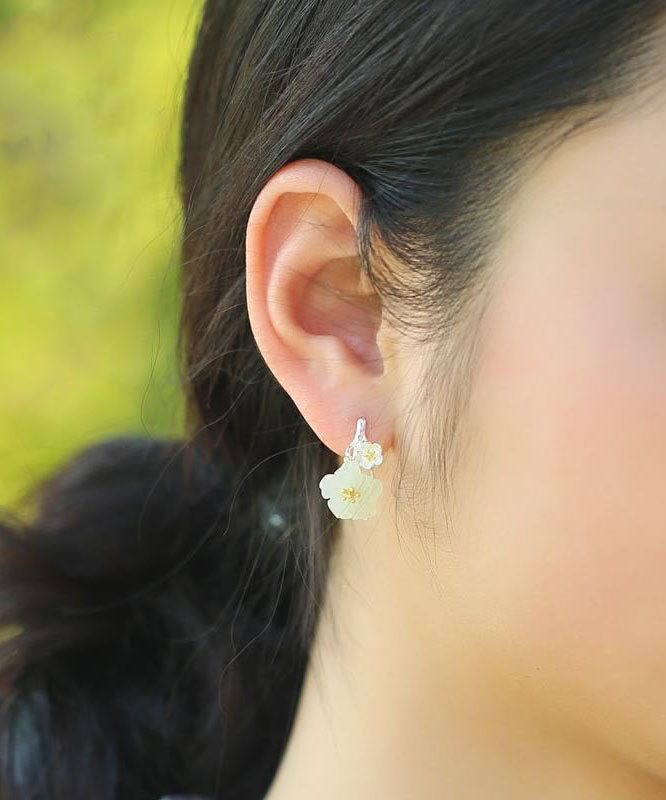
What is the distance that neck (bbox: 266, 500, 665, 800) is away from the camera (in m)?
1.16

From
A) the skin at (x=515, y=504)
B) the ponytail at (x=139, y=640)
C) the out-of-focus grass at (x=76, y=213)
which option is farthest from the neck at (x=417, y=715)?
the out-of-focus grass at (x=76, y=213)

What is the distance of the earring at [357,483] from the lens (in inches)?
43.4

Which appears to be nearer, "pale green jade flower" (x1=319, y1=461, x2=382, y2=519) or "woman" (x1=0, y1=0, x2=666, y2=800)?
"woman" (x1=0, y1=0, x2=666, y2=800)

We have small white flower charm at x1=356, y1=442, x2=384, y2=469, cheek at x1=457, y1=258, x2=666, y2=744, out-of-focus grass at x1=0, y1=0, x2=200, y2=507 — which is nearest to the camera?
cheek at x1=457, y1=258, x2=666, y2=744

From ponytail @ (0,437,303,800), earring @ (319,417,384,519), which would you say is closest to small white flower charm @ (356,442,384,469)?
earring @ (319,417,384,519)

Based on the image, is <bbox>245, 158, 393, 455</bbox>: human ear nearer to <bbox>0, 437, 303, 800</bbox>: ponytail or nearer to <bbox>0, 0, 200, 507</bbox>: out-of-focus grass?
<bbox>0, 437, 303, 800</bbox>: ponytail

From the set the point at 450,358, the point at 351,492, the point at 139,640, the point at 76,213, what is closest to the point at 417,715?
the point at 351,492

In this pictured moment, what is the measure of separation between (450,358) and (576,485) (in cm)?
17

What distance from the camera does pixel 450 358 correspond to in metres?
1.06

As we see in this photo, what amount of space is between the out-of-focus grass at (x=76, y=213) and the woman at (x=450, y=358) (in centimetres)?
96

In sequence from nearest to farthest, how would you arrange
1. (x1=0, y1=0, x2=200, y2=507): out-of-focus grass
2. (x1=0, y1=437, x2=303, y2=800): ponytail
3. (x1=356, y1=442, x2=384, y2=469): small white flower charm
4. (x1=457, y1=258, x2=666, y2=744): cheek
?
(x1=457, y1=258, x2=666, y2=744): cheek → (x1=356, y1=442, x2=384, y2=469): small white flower charm → (x1=0, y1=437, x2=303, y2=800): ponytail → (x1=0, y1=0, x2=200, y2=507): out-of-focus grass

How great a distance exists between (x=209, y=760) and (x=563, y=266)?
1022mm

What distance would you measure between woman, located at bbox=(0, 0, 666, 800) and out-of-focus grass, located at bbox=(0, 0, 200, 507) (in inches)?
37.7

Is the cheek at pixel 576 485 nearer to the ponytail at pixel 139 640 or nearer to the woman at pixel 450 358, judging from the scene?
the woman at pixel 450 358
